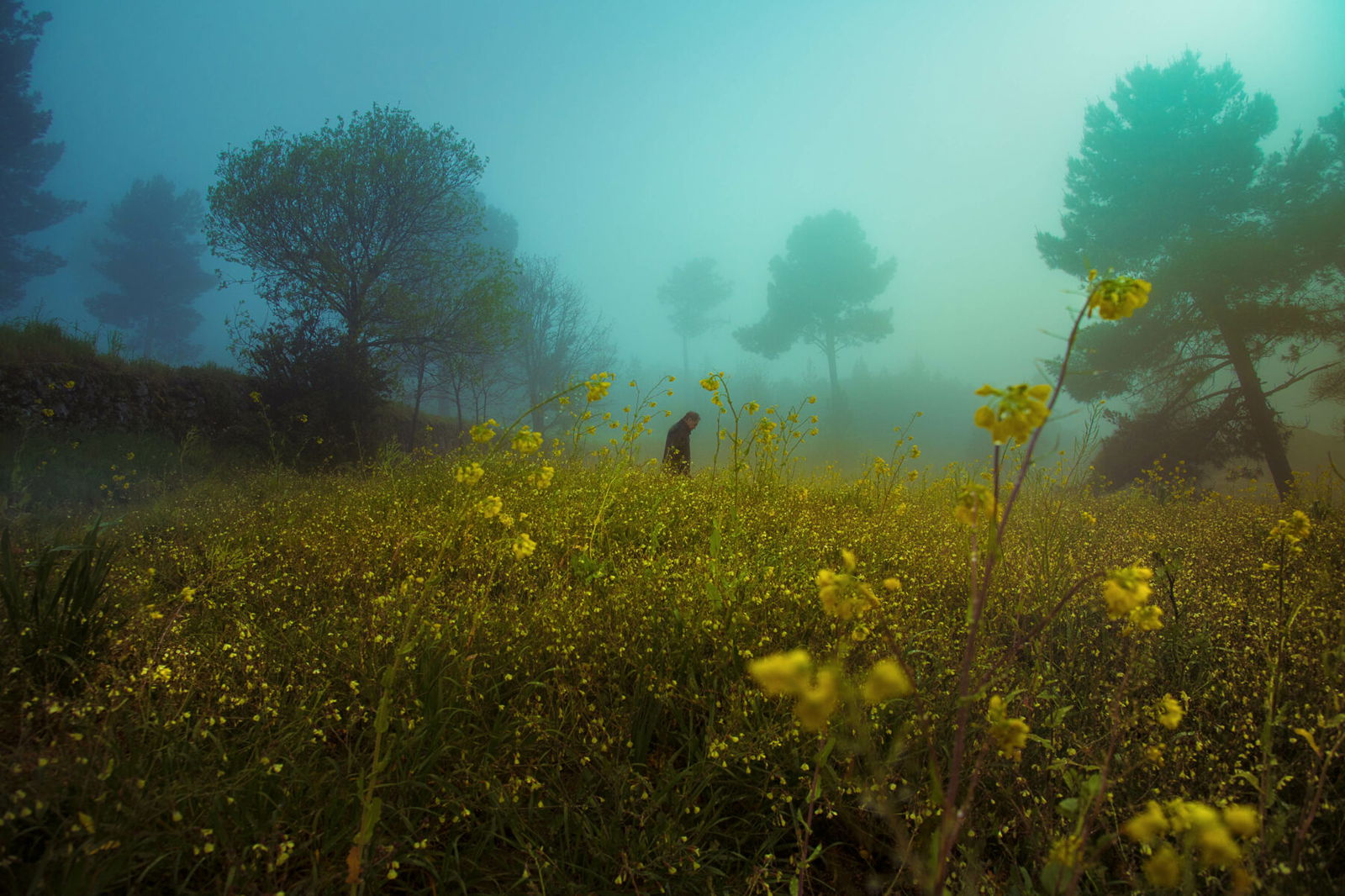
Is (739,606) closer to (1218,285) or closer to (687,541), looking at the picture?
(687,541)

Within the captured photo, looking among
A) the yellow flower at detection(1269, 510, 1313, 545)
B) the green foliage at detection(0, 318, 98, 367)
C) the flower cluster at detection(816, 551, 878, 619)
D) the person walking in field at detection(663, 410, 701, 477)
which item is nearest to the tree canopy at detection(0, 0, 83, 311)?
the green foliage at detection(0, 318, 98, 367)

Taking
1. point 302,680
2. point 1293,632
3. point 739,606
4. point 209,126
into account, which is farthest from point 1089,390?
point 209,126

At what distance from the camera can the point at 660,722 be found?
1924 millimetres

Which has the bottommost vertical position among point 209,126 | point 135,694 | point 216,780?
point 216,780

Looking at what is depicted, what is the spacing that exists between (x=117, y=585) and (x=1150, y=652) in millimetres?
4612

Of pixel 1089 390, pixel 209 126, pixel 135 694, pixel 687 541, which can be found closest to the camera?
pixel 135 694

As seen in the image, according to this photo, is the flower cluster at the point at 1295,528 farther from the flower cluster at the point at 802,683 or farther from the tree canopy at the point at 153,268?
the tree canopy at the point at 153,268

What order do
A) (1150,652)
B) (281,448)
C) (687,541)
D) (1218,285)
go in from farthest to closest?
(1218,285) → (281,448) → (687,541) → (1150,652)

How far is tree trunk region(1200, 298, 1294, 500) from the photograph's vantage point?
9.86 metres

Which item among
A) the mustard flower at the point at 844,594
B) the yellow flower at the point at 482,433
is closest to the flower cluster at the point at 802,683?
the mustard flower at the point at 844,594

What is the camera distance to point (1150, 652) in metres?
2.16

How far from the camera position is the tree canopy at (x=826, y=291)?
1307 inches

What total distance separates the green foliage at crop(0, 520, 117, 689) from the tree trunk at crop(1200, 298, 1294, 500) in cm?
1491

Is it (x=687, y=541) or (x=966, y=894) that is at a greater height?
(x=687, y=541)
